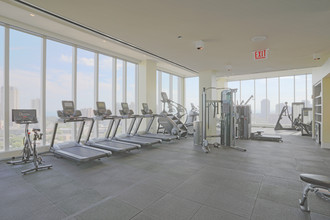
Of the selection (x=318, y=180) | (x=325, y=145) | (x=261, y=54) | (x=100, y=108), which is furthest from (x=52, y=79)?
(x=325, y=145)

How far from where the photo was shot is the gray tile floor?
217 cm

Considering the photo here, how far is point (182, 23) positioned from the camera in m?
3.19

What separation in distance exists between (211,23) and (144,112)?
4482mm

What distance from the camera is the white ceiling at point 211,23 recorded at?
259 centimetres

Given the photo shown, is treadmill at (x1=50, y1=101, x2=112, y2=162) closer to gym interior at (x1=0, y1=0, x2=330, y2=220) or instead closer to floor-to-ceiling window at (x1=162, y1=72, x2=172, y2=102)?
gym interior at (x1=0, y1=0, x2=330, y2=220)

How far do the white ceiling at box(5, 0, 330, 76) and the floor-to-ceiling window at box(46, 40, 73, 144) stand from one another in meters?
2.96

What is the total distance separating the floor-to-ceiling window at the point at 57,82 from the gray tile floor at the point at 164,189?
1.33 m

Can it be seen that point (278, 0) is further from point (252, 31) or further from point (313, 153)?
point (313, 153)

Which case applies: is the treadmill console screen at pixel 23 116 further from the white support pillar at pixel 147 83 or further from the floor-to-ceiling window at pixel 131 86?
the white support pillar at pixel 147 83

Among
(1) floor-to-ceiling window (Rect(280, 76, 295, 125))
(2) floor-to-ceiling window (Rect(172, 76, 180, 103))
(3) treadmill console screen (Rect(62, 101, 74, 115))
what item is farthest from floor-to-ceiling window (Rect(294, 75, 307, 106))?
(3) treadmill console screen (Rect(62, 101, 74, 115))

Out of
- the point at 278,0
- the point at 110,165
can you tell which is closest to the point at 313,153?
the point at 278,0

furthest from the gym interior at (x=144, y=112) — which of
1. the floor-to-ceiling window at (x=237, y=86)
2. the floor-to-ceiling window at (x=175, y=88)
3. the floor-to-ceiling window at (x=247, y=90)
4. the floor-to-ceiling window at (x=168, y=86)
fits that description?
the floor-to-ceiling window at (x=237, y=86)

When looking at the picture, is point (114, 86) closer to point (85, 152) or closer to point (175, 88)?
point (85, 152)

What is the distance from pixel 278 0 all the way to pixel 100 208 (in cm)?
376
